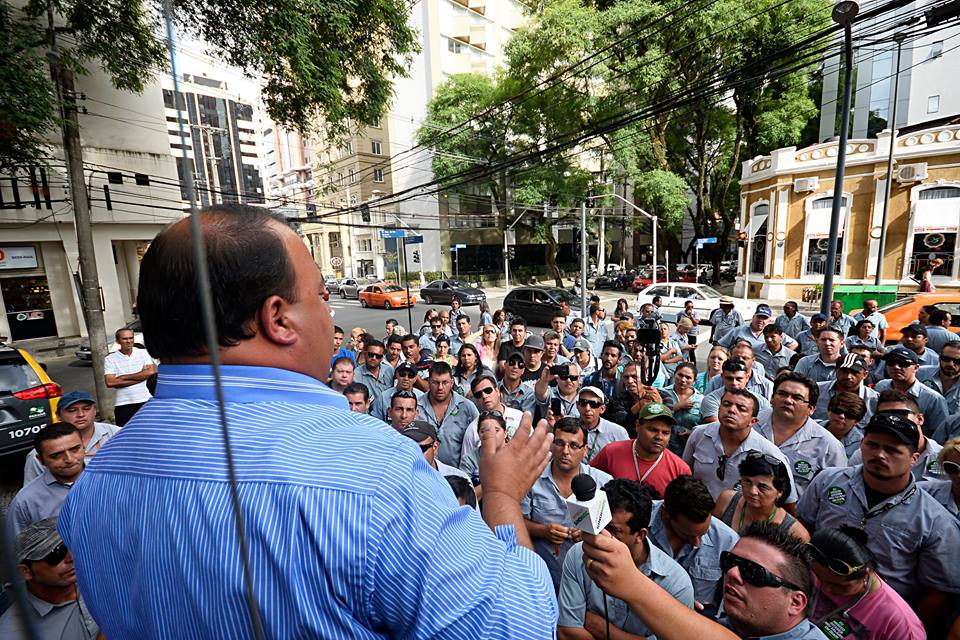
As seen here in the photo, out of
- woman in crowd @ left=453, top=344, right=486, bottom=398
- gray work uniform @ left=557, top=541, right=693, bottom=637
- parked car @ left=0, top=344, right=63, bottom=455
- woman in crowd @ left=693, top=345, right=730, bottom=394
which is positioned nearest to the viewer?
gray work uniform @ left=557, top=541, right=693, bottom=637

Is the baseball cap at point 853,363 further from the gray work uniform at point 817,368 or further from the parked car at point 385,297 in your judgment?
the parked car at point 385,297

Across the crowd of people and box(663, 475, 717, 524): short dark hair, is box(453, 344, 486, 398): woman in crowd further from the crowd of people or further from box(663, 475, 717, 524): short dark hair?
box(663, 475, 717, 524): short dark hair

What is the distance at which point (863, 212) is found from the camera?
18562mm

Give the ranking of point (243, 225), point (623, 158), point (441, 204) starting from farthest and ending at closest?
point (441, 204) → point (623, 158) → point (243, 225)

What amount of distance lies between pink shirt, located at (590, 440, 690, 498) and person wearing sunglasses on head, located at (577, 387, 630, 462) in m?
0.23

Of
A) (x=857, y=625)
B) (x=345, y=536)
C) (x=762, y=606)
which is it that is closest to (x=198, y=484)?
(x=345, y=536)

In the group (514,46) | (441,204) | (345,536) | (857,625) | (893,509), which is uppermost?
(514,46)

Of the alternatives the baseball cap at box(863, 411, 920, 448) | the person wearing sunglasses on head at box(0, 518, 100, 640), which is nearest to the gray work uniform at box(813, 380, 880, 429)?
the baseball cap at box(863, 411, 920, 448)

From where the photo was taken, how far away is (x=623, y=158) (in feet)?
67.7

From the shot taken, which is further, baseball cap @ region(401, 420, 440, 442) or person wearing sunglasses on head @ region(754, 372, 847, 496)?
baseball cap @ region(401, 420, 440, 442)

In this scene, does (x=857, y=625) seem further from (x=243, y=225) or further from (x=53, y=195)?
(x=53, y=195)

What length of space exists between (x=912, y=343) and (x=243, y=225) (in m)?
6.57

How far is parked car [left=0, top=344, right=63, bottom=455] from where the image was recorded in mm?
4871

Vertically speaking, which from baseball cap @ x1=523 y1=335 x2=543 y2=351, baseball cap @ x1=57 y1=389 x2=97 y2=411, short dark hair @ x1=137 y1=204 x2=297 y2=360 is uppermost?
short dark hair @ x1=137 y1=204 x2=297 y2=360
